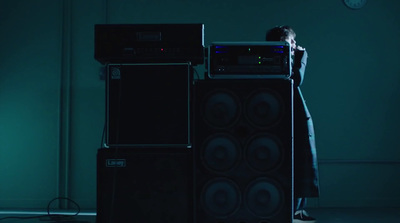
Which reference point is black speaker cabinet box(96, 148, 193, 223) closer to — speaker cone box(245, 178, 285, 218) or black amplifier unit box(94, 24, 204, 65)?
speaker cone box(245, 178, 285, 218)

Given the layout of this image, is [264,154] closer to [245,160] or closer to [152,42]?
[245,160]

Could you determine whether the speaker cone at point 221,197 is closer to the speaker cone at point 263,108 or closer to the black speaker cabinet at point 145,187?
the black speaker cabinet at point 145,187

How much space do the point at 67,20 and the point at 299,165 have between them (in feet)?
6.37

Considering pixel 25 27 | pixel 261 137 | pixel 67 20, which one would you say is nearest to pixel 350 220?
pixel 261 137

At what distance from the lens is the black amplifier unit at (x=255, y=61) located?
1.89 m

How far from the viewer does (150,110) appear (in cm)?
192

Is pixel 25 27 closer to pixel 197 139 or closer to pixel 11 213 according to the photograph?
pixel 11 213

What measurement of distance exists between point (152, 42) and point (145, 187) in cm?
62

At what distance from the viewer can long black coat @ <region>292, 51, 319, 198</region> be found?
7.29 ft

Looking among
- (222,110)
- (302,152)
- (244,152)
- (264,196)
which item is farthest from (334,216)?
(222,110)

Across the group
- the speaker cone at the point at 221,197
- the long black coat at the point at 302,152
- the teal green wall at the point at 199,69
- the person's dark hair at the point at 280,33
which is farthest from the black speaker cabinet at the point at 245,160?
the teal green wall at the point at 199,69

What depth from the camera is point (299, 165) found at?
2252mm

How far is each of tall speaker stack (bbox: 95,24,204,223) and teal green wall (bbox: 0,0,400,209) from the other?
4.13ft

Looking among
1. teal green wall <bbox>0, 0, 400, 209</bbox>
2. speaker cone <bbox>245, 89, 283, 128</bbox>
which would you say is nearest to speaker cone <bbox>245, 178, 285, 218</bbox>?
speaker cone <bbox>245, 89, 283, 128</bbox>
